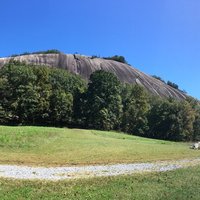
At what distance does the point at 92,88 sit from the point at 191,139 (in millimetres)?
34973

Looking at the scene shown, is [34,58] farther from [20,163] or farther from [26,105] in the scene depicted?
[20,163]

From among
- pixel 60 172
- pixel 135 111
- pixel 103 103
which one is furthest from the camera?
pixel 135 111

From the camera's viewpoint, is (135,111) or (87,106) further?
(135,111)

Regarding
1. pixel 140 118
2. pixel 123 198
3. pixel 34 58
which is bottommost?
pixel 123 198

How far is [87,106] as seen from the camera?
99.9 meters

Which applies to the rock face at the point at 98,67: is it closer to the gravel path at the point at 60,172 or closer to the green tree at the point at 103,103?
the green tree at the point at 103,103

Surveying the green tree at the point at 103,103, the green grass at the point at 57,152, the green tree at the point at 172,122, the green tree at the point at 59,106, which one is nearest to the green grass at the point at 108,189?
the green grass at the point at 57,152

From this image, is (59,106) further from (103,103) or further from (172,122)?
(172,122)

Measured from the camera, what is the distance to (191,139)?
378ft

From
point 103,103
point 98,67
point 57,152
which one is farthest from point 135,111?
point 57,152

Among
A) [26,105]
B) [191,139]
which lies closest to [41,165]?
[26,105]

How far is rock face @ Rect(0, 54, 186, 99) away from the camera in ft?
476

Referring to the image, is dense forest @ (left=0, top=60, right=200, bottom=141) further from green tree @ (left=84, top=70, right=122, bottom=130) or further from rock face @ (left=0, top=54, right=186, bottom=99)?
rock face @ (left=0, top=54, right=186, bottom=99)

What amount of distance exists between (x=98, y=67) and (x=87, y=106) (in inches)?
1944
